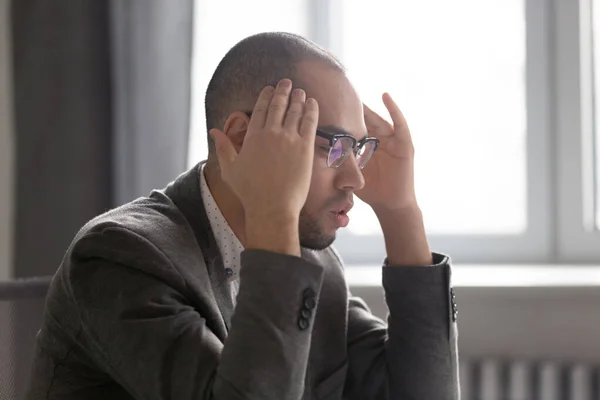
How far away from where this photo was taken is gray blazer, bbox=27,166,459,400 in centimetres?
103

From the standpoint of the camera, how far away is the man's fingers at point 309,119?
1.17m

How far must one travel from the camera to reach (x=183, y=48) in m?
2.23

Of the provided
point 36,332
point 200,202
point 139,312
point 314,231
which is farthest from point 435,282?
point 36,332

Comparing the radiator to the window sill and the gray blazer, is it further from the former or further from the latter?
the gray blazer

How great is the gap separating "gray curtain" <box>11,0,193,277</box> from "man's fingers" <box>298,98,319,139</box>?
1077 mm

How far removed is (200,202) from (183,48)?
1.03 m

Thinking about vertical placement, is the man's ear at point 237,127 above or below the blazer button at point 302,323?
above

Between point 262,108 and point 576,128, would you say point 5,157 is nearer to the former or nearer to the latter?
point 262,108

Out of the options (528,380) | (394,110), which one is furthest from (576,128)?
(394,110)

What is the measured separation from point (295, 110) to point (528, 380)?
1156 mm

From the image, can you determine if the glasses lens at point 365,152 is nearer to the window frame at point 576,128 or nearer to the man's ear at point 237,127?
the man's ear at point 237,127

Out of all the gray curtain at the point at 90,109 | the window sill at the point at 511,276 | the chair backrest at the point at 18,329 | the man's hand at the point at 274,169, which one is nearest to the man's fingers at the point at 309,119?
the man's hand at the point at 274,169

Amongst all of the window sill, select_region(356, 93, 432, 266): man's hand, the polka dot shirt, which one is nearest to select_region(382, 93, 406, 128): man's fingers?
select_region(356, 93, 432, 266): man's hand

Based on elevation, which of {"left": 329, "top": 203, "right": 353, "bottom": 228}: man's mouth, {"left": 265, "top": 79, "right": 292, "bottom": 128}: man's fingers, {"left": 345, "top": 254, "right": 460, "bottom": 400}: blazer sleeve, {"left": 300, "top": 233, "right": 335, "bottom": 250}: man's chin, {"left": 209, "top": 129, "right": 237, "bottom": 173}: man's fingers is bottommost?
{"left": 345, "top": 254, "right": 460, "bottom": 400}: blazer sleeve
